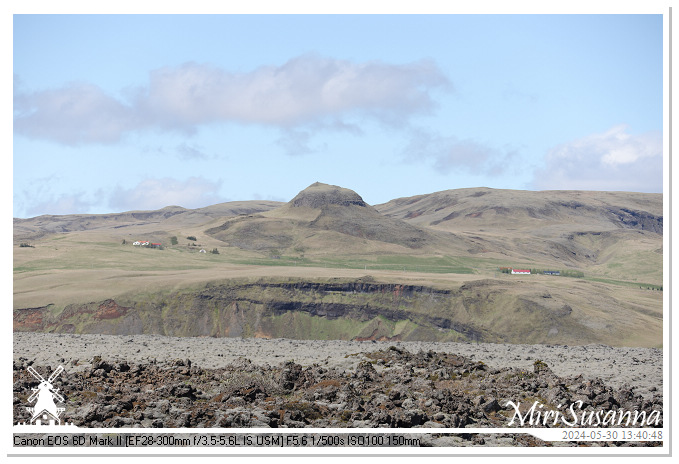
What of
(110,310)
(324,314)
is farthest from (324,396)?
(324,314)

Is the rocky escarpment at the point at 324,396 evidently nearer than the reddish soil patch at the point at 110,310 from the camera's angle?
Yes

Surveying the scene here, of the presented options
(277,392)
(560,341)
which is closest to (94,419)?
(277,392)

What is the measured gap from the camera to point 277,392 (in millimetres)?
19141

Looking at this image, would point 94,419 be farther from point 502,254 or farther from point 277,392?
point 502,254

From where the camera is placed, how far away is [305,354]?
1069 inches

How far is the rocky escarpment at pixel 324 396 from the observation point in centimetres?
1564

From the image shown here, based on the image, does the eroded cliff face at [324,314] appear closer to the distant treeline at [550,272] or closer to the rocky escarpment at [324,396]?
the distant treeline at [550,272]

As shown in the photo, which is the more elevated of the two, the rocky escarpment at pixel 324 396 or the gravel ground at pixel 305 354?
the rocky escarpment at pixel 324 396

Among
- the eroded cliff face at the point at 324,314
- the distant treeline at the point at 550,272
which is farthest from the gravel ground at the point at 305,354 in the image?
the distant treeline at the point at 550,272

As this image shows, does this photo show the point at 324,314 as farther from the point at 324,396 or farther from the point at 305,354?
the point at 324,396

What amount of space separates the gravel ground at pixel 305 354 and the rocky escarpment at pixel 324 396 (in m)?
1.45

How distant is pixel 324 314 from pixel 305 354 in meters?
67.3

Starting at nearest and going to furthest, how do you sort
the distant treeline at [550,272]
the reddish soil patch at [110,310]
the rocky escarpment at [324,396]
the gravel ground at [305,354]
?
1. the rocky escarpment at [324,396]
2. the gravel ground at [305,354]
3. the reddish soil patch at [110,310]
4. the distant treeline at [550,272]

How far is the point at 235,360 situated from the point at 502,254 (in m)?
175
